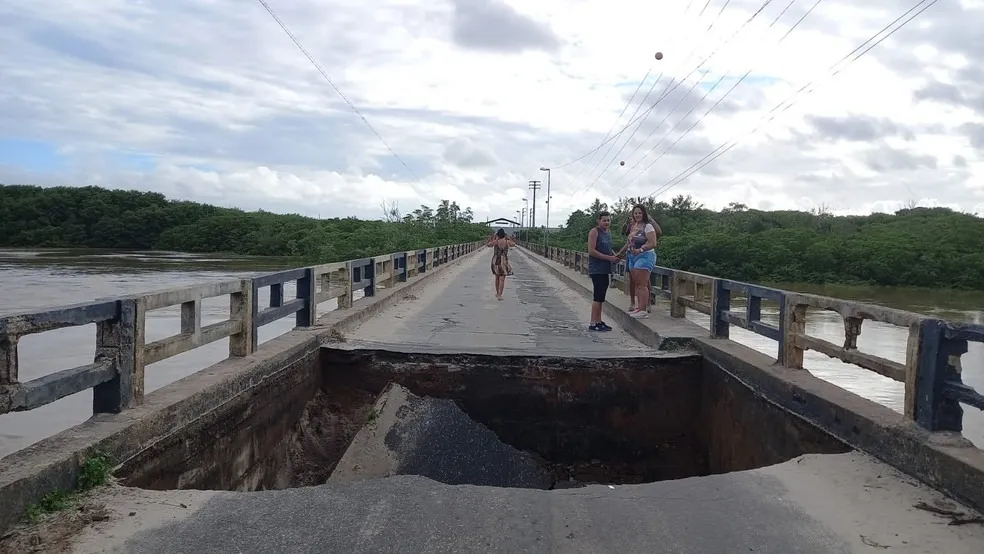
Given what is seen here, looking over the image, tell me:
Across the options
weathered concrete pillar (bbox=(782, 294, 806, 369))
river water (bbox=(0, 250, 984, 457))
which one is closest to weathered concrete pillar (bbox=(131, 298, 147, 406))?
river water (bbox=(0, 250, 984, 457))

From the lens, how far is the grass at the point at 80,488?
343 cm

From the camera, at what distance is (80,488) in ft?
12.3

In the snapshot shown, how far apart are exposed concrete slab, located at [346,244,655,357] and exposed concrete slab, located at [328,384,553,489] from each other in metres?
0.84

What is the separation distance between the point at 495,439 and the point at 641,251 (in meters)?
3.81

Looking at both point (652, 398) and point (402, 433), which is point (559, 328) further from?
point (402, 433)

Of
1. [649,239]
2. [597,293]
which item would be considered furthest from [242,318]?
[649,239]

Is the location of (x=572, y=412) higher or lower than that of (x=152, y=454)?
lower

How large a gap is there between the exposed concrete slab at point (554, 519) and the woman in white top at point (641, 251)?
591 cm

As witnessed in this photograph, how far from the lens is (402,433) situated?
7.16m

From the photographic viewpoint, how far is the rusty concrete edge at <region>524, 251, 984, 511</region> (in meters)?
3.89

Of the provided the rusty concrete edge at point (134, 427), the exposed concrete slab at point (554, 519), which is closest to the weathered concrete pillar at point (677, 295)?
the rusty concrete edge at point (134, 427)

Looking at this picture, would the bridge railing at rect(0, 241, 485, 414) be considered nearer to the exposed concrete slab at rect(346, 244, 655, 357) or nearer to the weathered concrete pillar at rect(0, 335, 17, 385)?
the weathered concrete pillar at rect(0, 335, 17, 385)

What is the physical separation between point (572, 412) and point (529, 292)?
38.0 ft

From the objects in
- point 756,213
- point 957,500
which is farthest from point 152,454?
point 756,213
